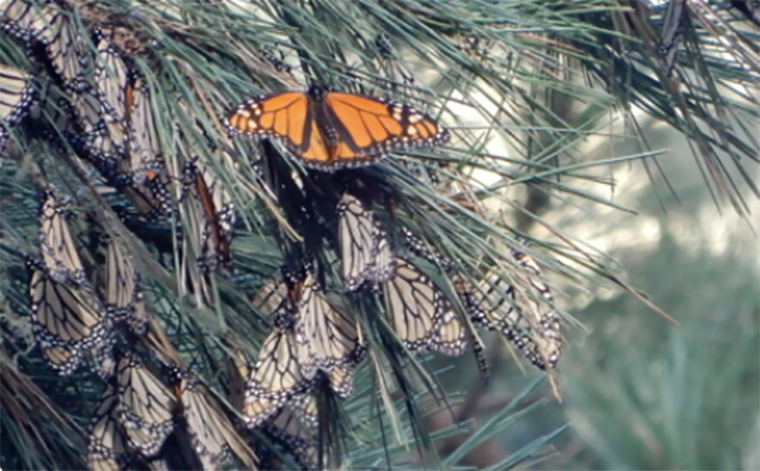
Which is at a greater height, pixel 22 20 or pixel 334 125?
pixel 22 20

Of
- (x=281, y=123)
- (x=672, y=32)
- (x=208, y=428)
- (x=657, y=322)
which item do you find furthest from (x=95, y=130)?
(x=657, y=322)

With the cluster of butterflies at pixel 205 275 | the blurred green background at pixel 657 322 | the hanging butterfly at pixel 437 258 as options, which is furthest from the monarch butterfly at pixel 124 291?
the blurred green background at pixel 657 322

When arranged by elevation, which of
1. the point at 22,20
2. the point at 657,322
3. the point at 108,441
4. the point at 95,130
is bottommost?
the point at 657,322

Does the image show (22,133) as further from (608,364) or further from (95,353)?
(608,364)

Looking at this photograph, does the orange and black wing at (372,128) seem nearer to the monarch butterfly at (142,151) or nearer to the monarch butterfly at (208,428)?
the monarch butterfly at (142,151)

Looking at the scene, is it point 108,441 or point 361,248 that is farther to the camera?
point 108,441

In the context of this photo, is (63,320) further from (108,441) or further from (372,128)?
(372,128)

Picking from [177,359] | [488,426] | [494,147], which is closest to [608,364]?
[494,147]
